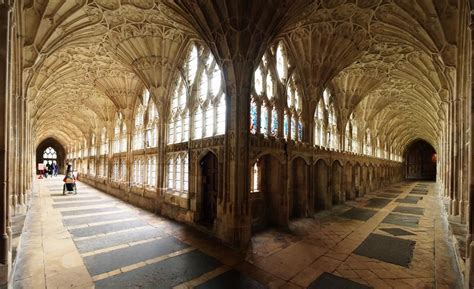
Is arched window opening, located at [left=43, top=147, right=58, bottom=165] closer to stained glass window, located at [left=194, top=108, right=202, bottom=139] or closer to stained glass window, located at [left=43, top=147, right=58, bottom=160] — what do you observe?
stained glass window, located at [left=43, top=147, right=58, bottom=160]

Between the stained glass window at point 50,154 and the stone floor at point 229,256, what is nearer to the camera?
the stone floor at point 229,256

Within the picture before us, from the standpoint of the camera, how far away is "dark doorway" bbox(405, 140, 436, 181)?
134ft

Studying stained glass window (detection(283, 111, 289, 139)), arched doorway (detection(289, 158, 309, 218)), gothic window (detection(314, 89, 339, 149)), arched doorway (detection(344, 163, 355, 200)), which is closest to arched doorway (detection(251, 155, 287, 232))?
stained glass window (detection(283, 111, 289, 139))

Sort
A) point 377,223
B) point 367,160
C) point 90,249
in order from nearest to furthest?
point 90,249 → point 377,223 → point 367,160

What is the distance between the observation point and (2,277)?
12.5ft

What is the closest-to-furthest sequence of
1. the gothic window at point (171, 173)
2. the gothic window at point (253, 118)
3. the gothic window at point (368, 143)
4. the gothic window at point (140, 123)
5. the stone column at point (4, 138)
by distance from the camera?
the stone column at point (4, 138), the gothic window at point (253, 118), the gothic window at point (171, 173), the gothic window at point (140, 123), the gothic window at point (368, 143)

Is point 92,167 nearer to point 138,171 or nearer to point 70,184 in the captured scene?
point 70,184

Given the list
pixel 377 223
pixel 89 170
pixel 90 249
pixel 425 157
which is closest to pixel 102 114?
pixel 89 170

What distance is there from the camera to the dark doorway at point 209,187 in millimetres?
9172

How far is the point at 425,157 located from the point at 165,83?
Answer: 46567 millimetres

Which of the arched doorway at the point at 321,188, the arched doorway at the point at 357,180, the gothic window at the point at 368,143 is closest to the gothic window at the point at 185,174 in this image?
the arched doorway at the point at 321,188

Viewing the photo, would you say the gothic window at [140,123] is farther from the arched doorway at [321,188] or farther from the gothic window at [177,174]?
the arched doorway at [321,188]

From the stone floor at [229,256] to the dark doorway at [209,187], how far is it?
1043 millimetres

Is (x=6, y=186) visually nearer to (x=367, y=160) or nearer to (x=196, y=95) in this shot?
(x=196, y=95)
